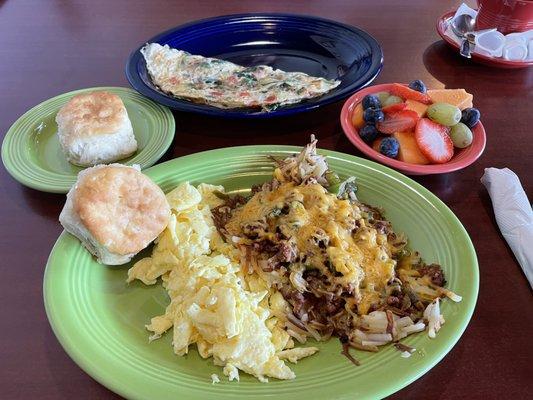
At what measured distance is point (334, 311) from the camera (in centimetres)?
138

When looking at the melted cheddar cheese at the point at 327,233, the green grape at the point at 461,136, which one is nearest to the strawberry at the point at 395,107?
the green grape at the point at 461,136

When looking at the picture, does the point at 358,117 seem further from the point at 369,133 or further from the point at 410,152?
the point at 410,152

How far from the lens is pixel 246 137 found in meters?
2.09

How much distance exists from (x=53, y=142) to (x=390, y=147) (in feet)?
4.80

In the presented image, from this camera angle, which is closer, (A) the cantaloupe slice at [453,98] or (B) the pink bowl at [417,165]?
(B) the pink bowl at [417,165]

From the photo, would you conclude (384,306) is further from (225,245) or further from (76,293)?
(76,293)

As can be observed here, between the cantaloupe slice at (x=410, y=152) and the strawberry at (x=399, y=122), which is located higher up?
the strawberry at (x=399, y=122)

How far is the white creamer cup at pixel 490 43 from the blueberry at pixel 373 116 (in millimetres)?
967

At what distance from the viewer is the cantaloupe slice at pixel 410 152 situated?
1827mm

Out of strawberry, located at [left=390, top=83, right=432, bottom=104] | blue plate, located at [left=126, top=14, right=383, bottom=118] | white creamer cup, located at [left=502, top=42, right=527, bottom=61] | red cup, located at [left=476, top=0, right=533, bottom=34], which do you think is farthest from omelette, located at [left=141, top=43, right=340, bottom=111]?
red cup, located at [left=476, top=0, right=533, bottom=34]

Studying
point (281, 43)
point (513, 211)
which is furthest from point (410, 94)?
point (281, 43)

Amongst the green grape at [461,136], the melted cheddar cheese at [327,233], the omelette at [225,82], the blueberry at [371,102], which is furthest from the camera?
the omelette at [225,82]

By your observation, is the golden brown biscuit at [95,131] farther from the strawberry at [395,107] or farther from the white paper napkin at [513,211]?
the white paper napkin at [513,211]

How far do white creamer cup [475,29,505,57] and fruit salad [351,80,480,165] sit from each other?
23.8 inches
